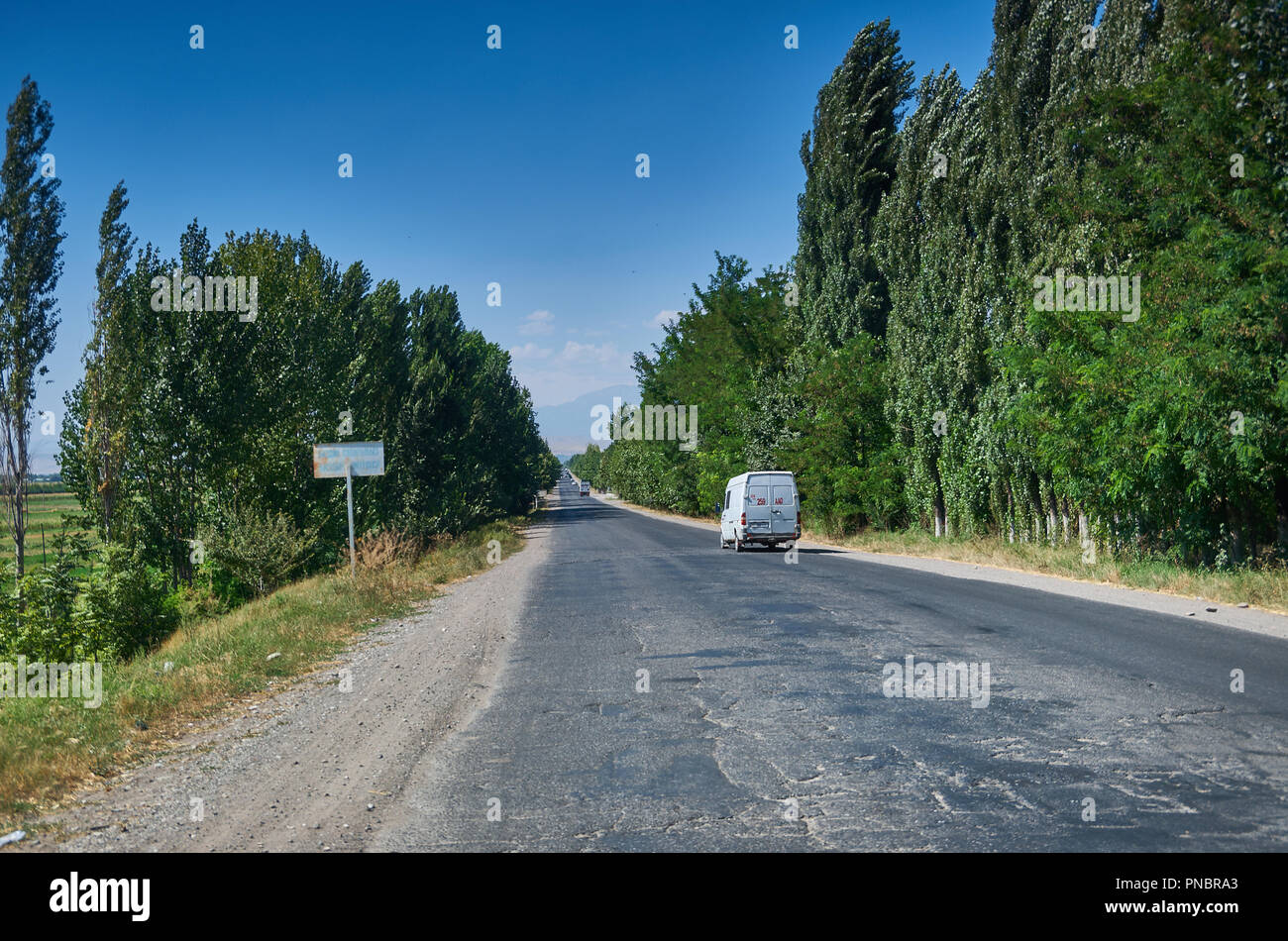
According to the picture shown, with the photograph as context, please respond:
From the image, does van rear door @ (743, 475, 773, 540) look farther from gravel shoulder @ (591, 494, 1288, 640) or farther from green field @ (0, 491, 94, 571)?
green field @ (0, 491, 94, 571)

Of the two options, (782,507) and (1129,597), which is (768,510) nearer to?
(782,507)

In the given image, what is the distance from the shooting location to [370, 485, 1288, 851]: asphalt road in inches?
171

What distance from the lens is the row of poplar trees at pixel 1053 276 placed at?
12688mm

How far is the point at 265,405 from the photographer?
88.8 ft

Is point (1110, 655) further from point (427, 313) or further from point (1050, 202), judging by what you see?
point (427, 313)

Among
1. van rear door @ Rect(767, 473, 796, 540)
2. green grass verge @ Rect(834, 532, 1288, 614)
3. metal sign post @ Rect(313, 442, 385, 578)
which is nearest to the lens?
green grass verge @ Rect(834, 532, 1288, 614)

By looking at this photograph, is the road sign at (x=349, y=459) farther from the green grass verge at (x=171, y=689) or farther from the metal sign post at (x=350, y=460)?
the green grass verge at (x=171, y=689)

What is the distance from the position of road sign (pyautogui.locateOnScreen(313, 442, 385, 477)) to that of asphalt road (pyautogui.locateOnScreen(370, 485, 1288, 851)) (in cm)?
830

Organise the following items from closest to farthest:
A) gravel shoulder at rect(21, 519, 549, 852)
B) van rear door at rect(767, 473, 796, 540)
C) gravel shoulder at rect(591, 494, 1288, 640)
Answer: gravel shoulder at rect(21, 519, 549, 852)
gravel shoulder at rect(591, 494, 1288, 640)
van rear door at rect(767, 473, 796, 540)

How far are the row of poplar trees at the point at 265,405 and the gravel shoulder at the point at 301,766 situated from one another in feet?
44.9

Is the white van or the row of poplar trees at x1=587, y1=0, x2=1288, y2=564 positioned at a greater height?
the row of poplar trees at x1=587, y1=0, x2=1288, y2=564

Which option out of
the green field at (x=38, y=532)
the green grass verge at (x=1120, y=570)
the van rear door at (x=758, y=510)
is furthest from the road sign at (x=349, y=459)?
the green grass verge at (x=1120, y=570)

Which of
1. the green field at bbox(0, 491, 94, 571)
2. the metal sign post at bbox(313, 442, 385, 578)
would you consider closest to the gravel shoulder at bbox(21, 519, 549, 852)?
the metal sign post at bbox(313, 442, 385, 578)
